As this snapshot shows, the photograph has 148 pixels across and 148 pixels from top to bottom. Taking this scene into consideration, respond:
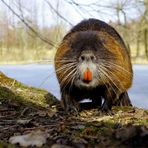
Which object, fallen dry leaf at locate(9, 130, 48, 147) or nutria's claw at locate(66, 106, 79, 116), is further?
nutria's claw at locate(66, 106, 79, 116)

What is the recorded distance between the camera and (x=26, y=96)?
4480 mm

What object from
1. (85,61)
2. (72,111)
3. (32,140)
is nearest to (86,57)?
(85,61)

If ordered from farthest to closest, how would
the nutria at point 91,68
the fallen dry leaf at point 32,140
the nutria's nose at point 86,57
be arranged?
the nutria at point 91,68 < the nutria's nose at point 86,57 < the fallen dry leaf at point 32,140

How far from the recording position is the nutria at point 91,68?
3705 millimetres

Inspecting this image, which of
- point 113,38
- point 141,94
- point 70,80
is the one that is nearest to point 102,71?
point 70,80

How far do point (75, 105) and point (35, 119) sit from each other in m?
1.05

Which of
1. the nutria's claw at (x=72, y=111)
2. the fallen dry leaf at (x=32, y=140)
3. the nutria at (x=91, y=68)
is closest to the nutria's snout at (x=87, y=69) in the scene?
the nutria at (x=91, y=68)

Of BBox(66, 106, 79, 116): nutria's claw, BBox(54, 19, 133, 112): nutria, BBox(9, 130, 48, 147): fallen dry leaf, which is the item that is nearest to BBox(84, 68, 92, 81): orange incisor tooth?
BBox(54, 19, 133, 112): nutria

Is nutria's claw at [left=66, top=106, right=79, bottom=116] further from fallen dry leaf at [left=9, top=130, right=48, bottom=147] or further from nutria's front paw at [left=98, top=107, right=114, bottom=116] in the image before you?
fallen dry leaf at [left=9, top=130, right=48, bottom=147]

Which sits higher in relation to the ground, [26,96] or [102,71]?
[102,71]

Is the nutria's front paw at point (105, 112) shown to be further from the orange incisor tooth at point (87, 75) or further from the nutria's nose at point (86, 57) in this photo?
the nutria's nose at point (86, 57)

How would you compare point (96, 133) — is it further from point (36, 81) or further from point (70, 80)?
point (36, 81)

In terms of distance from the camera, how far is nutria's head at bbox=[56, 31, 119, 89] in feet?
11.9

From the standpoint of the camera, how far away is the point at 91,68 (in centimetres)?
363
